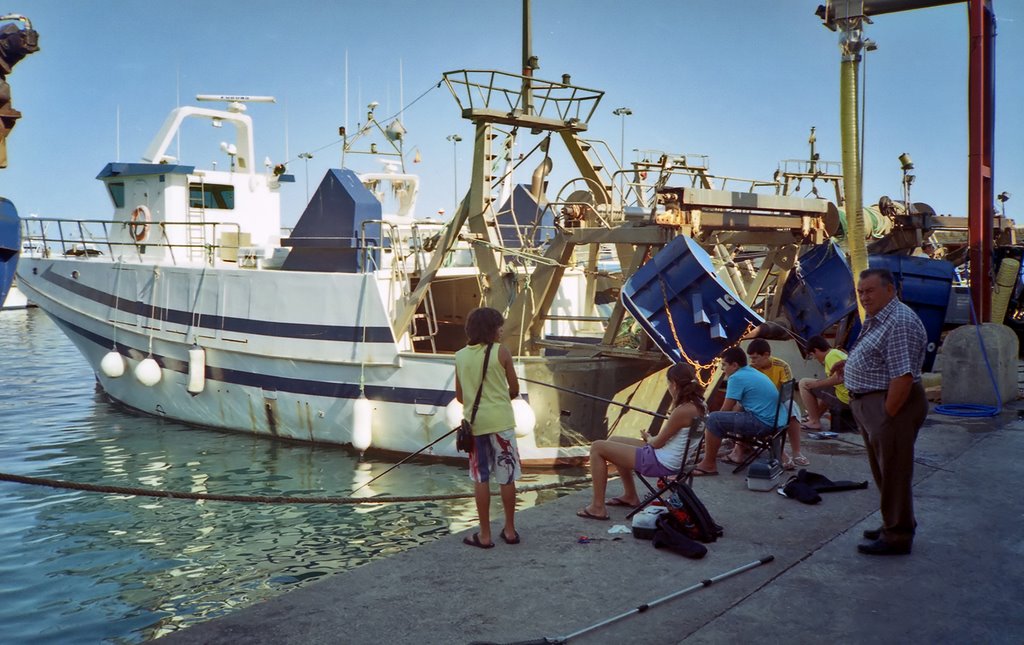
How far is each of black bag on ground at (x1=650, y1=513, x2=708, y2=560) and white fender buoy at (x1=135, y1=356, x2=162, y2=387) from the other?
10.2m

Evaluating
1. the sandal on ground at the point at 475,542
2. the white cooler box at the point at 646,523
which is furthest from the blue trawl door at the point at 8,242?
the white cooler box at the point at 646,523

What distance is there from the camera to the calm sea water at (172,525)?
6.73 metres

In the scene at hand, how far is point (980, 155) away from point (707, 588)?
834 cm

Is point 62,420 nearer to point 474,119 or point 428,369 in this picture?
point 428,369

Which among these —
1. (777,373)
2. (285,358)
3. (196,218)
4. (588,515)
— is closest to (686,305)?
(777,373)

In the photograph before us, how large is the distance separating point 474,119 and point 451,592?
7.38 metres

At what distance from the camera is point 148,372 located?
43.4 ft

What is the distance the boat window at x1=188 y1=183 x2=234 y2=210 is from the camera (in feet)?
53.0

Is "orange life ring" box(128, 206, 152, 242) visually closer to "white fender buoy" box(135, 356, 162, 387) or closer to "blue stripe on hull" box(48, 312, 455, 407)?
"blue stripe on hull" box(48, 312, 455, 407)

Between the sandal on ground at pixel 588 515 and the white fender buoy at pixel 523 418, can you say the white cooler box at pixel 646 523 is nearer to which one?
the sandal on ground at pixel 588 515

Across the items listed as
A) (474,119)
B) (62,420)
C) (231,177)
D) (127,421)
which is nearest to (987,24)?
(474,119)

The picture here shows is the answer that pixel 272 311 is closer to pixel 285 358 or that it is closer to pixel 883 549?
pixel 285 358

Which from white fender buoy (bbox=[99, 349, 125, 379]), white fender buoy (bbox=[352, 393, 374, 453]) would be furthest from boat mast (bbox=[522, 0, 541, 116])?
Result: white fender buoy (bbox=[99, 349, 125, 379])

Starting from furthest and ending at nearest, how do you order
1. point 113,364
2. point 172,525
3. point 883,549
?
point 113,364 → point 172,525 → point 883,549
